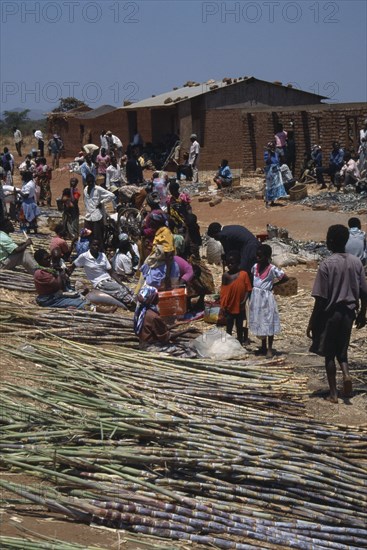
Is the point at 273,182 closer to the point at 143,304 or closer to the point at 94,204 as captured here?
the point at 94,204

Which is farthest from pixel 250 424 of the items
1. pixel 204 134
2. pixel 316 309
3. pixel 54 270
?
pixel 204 134

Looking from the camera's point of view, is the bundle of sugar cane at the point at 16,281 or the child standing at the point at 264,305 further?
the bundle of sugar cane at the point at 16,281

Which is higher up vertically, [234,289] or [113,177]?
[113,177]

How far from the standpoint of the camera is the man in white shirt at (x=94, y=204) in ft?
49.3

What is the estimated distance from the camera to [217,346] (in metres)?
9.07

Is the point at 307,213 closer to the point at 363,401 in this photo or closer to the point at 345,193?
the point at 345,193

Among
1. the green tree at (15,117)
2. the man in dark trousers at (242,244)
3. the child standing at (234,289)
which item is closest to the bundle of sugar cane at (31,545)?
the child standing at (234,289)

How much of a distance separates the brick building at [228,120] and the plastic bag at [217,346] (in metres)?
15.7

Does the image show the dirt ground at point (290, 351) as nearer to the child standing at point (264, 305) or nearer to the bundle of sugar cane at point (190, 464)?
the bundle of sugar cane at point (190, 464)

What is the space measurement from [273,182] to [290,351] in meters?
12.2

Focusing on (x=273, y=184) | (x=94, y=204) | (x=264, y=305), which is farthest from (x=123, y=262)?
(x=273, y=184)

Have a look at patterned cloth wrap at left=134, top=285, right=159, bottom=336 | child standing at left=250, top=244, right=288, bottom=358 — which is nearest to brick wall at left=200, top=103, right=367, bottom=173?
child standing at left=250, top=244, right=288, bottom=358

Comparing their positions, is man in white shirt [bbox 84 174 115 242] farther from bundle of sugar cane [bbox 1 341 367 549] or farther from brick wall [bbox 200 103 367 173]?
brick wall [bbox 200 103 367 173]

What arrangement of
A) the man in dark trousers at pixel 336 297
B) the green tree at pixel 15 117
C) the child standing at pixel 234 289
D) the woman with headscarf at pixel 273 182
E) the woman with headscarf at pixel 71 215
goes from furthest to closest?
the green tree at pixel 15 117 < the woman with headscarf at pixel 273 182 < the woman with headscarf at pixel 71 215 < the child standing at pixel 234 289 < the man in dark trousers at pixel 336 297
